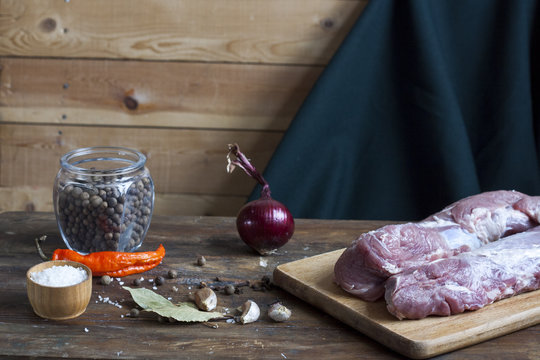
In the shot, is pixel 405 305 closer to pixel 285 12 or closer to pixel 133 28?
pixel 285 12

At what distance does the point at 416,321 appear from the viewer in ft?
3.92

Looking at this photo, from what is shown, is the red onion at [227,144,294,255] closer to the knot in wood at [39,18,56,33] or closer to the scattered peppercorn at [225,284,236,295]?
the scattered peppercorn at [225,284,236,295]

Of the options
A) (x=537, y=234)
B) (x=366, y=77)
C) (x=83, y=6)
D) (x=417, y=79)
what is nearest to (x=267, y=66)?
(x=366, y=77)

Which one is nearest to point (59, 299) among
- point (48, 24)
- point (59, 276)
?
point (59, 276)

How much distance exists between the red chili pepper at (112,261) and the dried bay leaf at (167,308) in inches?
4.5

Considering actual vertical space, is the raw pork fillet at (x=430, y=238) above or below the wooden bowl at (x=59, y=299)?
above

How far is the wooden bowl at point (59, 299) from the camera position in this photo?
121 centimetres

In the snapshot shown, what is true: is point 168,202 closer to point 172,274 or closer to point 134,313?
point 172,274

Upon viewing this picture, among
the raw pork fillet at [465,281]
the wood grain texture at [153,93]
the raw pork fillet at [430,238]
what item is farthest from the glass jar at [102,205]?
the wood grain texture at [153,93]

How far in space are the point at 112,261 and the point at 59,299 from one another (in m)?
0.24

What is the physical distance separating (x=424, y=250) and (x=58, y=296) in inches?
28.9

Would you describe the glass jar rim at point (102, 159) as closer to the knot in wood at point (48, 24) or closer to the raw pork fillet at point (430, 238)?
the raw pork fillet at point (430, 238)

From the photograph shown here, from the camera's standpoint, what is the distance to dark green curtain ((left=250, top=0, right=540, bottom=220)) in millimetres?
2137

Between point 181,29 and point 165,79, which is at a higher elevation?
point 181,29
